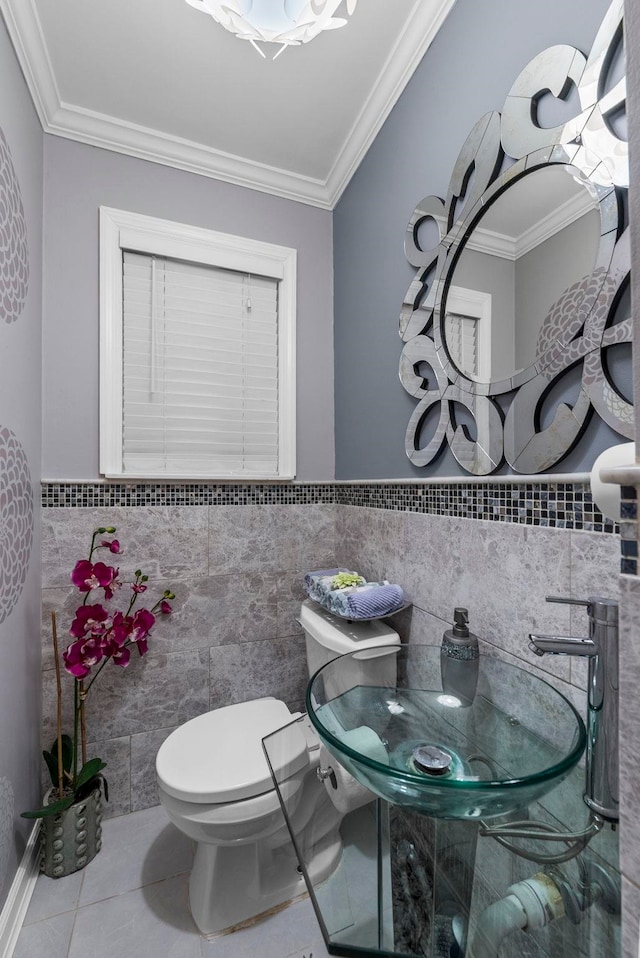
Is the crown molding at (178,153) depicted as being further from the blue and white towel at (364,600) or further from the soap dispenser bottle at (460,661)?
the soap dispenser bottle at (460,661)

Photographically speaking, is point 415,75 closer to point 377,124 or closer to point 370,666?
point 377,124

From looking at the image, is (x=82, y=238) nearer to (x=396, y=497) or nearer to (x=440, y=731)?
(x=396, y=497)

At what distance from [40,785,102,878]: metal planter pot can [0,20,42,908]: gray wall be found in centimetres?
8

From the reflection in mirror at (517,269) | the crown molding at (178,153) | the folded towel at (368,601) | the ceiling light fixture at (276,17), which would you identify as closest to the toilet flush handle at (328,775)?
the folded towel at (368,601)

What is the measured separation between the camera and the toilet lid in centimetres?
110

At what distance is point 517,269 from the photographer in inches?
38.2

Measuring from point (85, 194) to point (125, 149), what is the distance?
0.79 ft

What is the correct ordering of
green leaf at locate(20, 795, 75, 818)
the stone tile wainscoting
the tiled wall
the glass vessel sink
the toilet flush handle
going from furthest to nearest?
the tiled wall, green leaf at locate(20, 795, 75, 818), the stone tile wainscoting, the toilet flush handle, the glass vessel sink

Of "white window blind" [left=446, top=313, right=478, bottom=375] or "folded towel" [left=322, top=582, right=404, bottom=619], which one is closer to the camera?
"white window blind" [left=446, top=313, right=478, bottom=375]

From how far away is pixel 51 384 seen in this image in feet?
5.05

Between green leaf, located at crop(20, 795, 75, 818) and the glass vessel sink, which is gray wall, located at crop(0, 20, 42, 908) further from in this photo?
the glass vessel sink

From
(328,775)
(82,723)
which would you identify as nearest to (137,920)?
(82,723)

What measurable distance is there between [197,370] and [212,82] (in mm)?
960

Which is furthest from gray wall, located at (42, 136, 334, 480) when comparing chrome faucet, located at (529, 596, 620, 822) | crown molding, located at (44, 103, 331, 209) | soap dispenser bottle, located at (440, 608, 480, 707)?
chrome faucet, located at (529, 596, 620, 822)
